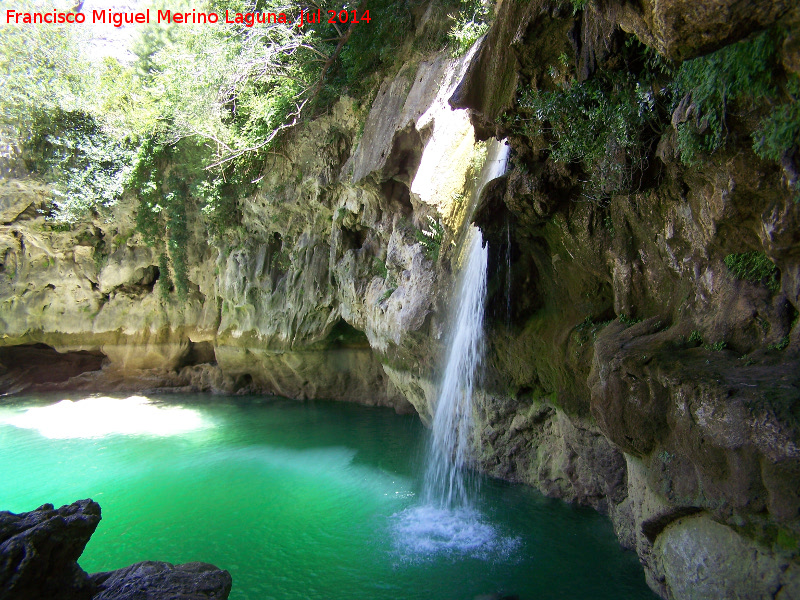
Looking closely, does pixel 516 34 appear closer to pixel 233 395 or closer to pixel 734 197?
pixel 734 197

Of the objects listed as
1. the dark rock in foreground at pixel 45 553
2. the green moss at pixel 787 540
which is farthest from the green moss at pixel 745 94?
the dark rock in foreground at pixel 45 553

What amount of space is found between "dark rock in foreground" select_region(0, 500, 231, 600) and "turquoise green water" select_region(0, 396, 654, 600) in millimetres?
1884

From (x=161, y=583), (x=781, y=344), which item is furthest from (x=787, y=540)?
(x=161, y=583)

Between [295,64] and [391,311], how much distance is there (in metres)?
7.38

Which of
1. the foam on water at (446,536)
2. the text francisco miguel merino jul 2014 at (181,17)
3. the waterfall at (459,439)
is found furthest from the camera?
the text francisco miguel merino jul 2014 at (181,17)

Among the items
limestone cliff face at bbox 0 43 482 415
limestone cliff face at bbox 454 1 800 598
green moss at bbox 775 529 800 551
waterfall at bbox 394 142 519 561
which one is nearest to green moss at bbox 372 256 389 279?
limestone cliff face at bbox 0 43 482 415

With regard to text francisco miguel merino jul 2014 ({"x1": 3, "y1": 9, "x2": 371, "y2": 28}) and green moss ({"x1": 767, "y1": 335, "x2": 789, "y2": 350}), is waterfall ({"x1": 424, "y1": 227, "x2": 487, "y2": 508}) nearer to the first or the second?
green moss ({"x1": 767, "y1": 335, "x2": 789, "y2": 350})

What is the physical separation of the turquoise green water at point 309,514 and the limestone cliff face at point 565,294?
0.89 m

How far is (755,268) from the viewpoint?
12.8 feet

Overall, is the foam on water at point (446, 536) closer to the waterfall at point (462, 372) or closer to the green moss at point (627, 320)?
the waterfall at point (462, 372)

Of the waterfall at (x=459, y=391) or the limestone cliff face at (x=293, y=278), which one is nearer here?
the waterfall at (x=459, y=391)

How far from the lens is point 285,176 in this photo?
46.0ft

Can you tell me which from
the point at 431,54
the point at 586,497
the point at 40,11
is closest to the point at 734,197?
the point at 586,497

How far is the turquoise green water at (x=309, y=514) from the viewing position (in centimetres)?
569
